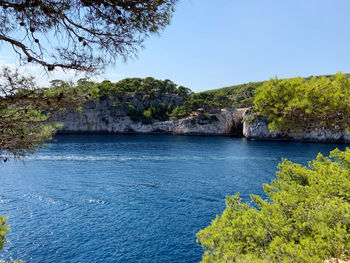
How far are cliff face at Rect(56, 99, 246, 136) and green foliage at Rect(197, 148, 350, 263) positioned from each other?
204 feet

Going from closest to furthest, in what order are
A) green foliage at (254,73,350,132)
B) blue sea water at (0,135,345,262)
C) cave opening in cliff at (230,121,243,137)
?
green foliage at (254,73,350,132)
blue sea water at (0,135,345,262)
cave opening in cliff at (230,121,243,137)

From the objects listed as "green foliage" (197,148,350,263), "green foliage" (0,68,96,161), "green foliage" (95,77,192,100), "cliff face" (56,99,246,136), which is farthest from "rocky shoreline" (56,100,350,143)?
"green foliage" (0,68,96,161)

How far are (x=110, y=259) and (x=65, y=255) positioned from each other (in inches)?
107

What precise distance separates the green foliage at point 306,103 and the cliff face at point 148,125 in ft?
213

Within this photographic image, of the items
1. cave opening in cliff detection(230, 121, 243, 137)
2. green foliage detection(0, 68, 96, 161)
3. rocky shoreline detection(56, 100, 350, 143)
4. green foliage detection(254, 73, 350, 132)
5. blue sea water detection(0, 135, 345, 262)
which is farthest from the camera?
cave opening in cliff detection(230, 121, 243, 137)

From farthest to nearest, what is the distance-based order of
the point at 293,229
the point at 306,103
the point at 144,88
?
the point at 144,88 < the point at 293,229 < the point at 306,103

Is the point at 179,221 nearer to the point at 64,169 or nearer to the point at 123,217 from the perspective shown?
the point at 123,217

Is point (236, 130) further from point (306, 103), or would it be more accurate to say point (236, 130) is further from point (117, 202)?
point (306, 103)

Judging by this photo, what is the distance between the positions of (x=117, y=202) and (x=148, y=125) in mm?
55534

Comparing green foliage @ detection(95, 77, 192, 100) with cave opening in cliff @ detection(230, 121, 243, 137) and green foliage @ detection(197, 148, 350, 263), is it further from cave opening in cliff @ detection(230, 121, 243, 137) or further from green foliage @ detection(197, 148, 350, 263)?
green foliage @ detection(197, 148, 350, 263)

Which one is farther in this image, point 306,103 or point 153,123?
point 153,123

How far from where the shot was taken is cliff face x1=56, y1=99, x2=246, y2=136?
71875mm

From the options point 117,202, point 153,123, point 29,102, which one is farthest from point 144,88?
point 29,102

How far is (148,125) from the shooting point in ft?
245
